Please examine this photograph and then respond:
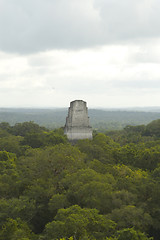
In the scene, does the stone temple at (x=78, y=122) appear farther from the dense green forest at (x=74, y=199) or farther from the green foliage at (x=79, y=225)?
the green foliage at (x=79, y=225)

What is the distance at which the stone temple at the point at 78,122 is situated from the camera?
33875 mm

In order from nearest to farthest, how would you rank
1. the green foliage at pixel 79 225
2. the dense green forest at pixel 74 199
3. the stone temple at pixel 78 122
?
the green foliage at pixel 79 225
the dense green forest at pixel 74 199
the stone temple at pixel 78 122

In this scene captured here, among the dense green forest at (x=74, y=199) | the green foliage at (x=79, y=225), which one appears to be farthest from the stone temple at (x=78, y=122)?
the green foliage at (x=79, y=225)

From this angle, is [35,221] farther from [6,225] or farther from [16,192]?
[6,225]

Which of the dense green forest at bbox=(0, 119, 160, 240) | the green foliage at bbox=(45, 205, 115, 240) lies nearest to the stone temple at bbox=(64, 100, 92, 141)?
the dense green forest at bbox=(0, 119, 160, 240)

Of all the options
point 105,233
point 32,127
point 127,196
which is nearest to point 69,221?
point 105,233

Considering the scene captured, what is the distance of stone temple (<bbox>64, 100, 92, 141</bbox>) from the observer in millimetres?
33875

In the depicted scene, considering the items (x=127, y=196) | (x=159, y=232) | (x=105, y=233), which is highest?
(x=127, y=196)

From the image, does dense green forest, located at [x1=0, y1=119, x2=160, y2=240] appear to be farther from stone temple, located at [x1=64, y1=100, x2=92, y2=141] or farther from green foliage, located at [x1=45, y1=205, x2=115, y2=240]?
stone temple, located at [x1=64, y1=100, x2=92, y2=141]

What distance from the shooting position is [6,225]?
1408cm

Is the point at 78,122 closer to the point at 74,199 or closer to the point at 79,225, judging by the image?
the point at 74,199

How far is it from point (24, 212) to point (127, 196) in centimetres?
647

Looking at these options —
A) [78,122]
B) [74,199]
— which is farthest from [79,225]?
[78,122]

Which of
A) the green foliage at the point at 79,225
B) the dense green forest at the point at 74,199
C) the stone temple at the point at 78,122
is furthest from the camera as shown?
the stone temple at the point at 78,122
